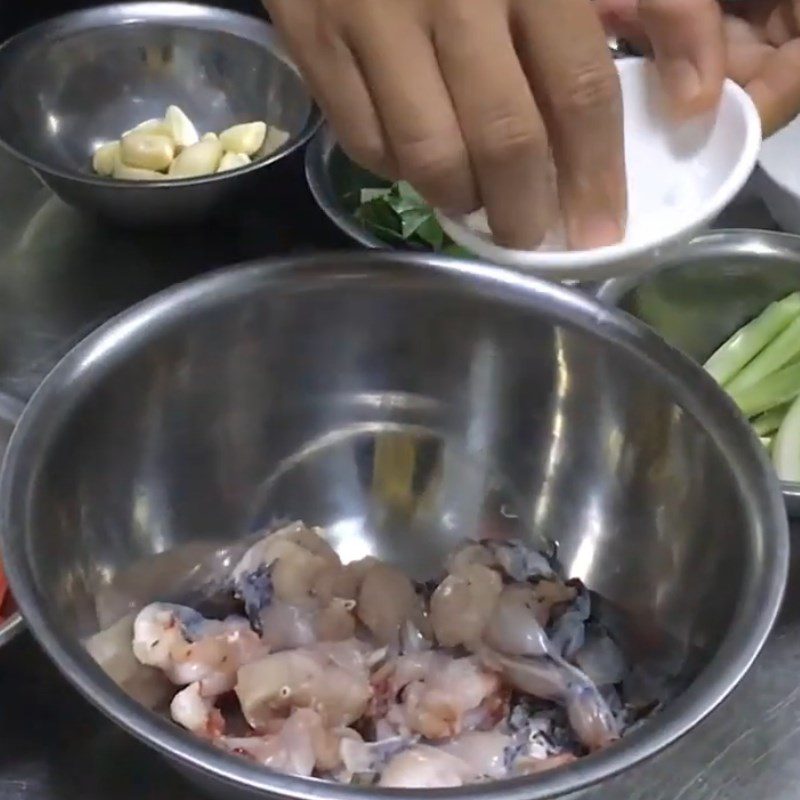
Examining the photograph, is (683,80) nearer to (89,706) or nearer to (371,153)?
Result: (371,153)

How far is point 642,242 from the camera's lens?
64 cm

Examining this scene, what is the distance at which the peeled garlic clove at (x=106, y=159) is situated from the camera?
3.27 ft

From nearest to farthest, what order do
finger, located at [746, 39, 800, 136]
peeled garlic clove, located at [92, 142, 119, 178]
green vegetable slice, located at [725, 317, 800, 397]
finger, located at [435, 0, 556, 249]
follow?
finger, located at [435, 0, 556, 249] < finger, located at [746, 39, 800, 136] < green vegetable slice, located at [725, 317, 800, 397] < peeled garlic clove, located at [92, 142, 119, 178]

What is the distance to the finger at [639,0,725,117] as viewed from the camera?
669 millimetres

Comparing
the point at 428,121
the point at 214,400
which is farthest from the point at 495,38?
the point at 214,400

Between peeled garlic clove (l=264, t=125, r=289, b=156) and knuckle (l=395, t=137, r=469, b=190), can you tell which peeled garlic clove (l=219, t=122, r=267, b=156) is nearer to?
peeled garlic clove (l=264, t=125, r=289, b=156)

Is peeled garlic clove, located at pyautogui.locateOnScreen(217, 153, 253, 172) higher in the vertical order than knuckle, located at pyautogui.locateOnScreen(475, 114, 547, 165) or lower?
lower

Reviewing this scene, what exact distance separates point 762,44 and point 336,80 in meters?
0.41

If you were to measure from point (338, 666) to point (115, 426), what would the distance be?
19 centimetres

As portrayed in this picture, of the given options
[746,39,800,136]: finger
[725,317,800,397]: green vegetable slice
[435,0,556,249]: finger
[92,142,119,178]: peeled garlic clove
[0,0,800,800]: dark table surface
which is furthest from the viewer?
[92,142,119,178]: peeled garlic clove

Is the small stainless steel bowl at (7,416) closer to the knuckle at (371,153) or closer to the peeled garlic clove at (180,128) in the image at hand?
the knuckle at (371,153)

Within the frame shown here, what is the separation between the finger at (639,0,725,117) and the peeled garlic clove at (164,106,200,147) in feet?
1.53

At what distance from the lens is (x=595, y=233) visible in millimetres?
628

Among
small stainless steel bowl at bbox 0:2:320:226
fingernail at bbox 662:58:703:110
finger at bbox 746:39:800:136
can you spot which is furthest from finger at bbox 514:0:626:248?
small stainless steel bowl at bbox 0:2:320:226
